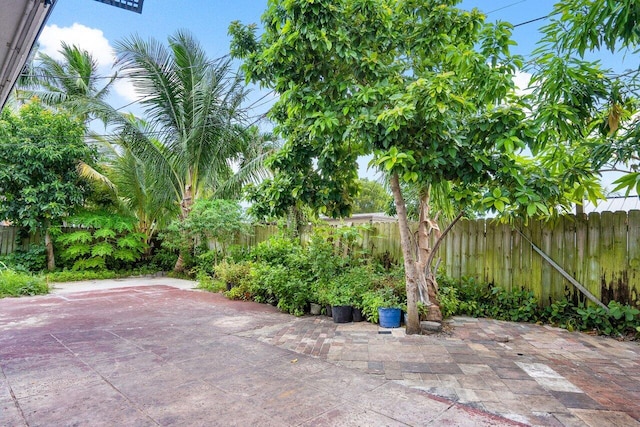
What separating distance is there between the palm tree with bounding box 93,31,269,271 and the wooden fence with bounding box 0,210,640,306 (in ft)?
19.1

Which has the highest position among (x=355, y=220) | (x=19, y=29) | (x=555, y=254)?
(x=19, y=29)

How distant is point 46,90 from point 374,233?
13.1 meters

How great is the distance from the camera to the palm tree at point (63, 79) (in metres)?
11.6

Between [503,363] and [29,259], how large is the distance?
1060 centimetres

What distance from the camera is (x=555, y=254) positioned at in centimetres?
465

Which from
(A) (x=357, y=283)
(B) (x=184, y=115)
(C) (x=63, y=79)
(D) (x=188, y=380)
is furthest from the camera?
(C) (x=63, y=79)

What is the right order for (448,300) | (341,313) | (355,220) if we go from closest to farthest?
(341,313) → (448,300) → (355,220)

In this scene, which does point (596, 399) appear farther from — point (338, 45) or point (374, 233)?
point (374, 233)

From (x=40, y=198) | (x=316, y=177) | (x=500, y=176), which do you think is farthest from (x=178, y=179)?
(x=500, y=176)

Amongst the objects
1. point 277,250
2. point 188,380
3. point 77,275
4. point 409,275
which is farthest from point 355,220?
point 188,380

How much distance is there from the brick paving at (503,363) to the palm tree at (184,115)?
6.13 metres

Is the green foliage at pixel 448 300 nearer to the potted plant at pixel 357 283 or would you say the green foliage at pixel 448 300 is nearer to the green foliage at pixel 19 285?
the potted plant at pixel 357 283

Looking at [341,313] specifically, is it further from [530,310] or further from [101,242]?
[101,242]

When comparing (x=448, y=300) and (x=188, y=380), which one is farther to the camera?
(x=448, y=300)
